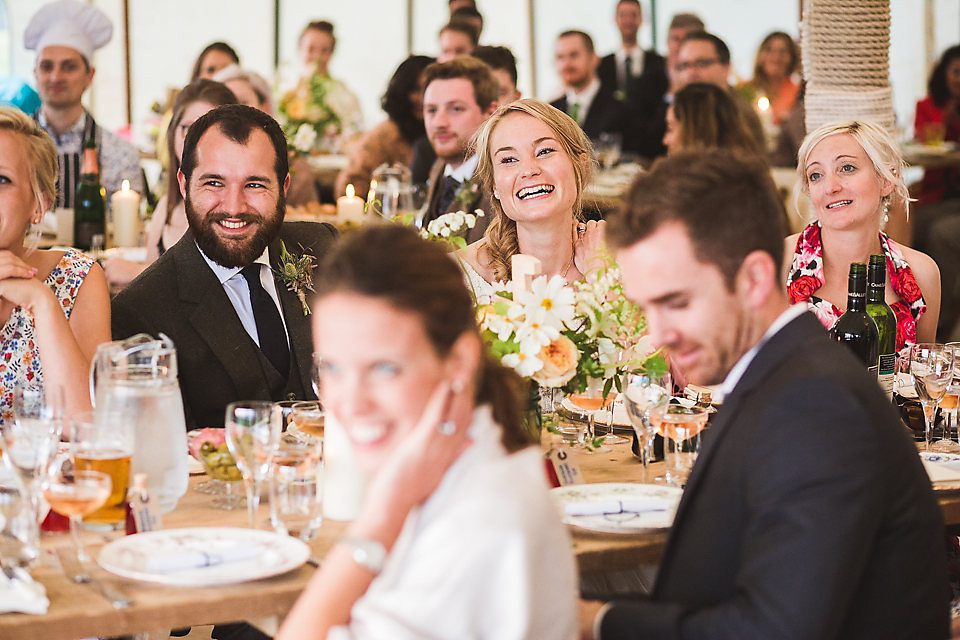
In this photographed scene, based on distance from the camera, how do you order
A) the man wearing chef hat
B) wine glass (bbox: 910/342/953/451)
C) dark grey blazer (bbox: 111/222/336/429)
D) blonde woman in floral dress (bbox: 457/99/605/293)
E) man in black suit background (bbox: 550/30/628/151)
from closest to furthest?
wine glass (bbox: 910/342/953/451)
dark grey blazer (bbox: 111/222/336/429)
blonde woman in floral dress (bbox: 457/99/605/293)
the man wearing chef hat
man in black suit background (bbox: 550/30/628/151)

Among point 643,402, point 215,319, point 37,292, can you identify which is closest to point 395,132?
point 215,319

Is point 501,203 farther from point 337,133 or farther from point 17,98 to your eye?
point 337,133

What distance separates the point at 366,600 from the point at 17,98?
5.34m

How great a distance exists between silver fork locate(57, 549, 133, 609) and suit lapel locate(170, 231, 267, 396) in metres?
1.12

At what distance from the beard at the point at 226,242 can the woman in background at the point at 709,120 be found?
3.42 meters

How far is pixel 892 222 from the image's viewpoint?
4191mm

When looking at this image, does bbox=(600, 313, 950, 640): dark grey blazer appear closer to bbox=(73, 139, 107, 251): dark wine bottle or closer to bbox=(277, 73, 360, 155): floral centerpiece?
bbox=(73, 139, 107, 251): dark wine bottle

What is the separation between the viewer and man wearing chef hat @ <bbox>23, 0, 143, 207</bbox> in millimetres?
6207

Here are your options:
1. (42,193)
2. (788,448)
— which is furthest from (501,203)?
(788,448)

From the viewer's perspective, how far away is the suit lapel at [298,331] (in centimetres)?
303

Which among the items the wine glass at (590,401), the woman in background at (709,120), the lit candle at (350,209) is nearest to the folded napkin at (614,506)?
the wine glass at (590,401)

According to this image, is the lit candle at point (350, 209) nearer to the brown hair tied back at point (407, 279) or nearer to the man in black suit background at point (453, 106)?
the man in black suit background at point (453, 106)

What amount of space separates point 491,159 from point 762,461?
A: 210 cm

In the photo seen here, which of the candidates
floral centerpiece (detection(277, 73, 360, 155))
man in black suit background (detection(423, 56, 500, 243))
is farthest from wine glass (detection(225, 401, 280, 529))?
floral centerpiece (detection(277, 73, 360, 155))
